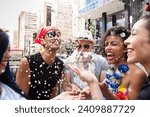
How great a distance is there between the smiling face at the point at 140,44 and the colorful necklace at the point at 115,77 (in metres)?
0.15

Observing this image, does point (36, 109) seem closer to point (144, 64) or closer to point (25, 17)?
point (144, 64)

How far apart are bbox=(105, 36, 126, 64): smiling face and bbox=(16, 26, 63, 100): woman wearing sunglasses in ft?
0.64

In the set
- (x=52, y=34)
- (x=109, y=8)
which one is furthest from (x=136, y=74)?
(x=109, y=8)

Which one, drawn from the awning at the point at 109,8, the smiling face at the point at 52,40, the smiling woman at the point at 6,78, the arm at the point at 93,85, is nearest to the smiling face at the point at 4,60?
the smiling woman at the point at 6,78

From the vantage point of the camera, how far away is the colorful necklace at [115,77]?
0.92 metres

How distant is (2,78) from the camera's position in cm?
80

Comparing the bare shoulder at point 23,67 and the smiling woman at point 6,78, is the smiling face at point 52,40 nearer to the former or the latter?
the bare shoulder at point 23,67

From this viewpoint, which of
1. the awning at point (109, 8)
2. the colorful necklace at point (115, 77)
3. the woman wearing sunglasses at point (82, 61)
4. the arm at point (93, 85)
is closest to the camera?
the arm at point (93, 85)

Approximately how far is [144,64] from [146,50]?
0.13 feet

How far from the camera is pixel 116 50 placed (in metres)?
1.00

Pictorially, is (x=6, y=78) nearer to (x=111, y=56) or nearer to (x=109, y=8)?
(x=111, y=56)

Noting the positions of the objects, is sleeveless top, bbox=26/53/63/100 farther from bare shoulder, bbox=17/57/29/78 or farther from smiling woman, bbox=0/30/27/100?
smiling woman, bbox=0/30/27/100

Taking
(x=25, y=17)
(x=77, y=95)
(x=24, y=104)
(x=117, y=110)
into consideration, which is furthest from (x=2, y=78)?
(x=25, y=17)

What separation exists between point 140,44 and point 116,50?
230 mm
